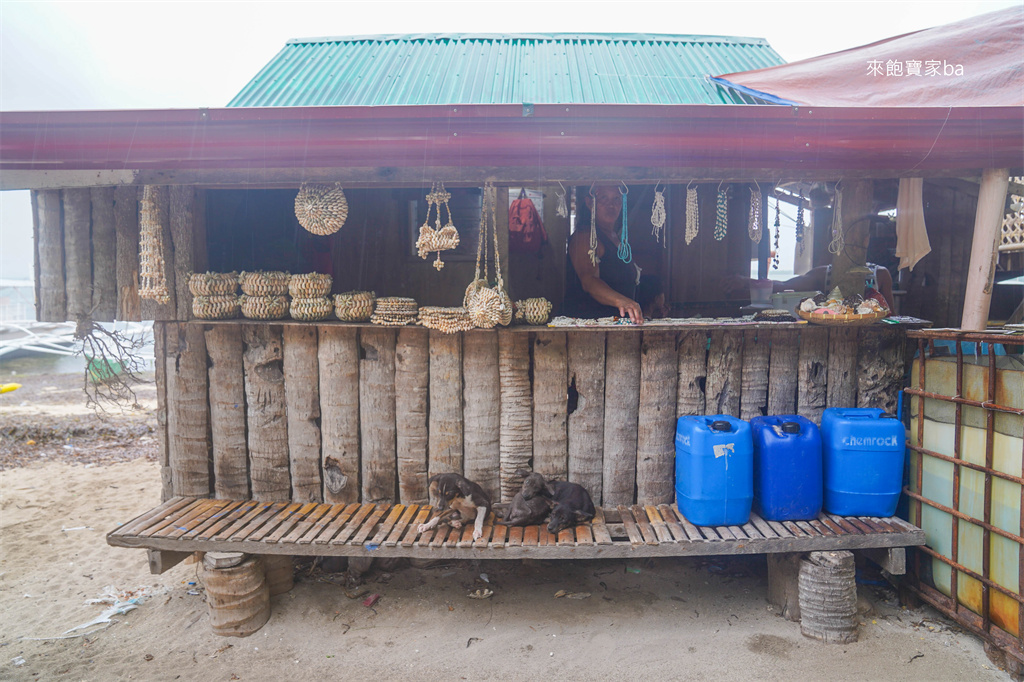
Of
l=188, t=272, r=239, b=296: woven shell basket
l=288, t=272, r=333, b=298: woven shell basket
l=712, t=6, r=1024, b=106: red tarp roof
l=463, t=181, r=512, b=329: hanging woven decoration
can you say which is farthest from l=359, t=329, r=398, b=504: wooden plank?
l=712, t=6, r=1024, b=106: red tarp roof

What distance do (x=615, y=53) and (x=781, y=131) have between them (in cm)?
393

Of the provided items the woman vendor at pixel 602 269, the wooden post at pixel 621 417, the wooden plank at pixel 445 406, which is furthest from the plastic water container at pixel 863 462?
the wooden plank at pixel 445 406

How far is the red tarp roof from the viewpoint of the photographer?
11.2ft

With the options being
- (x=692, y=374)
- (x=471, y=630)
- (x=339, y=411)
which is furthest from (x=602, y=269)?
(x=471, y=630)

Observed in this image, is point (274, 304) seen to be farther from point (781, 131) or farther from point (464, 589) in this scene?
point (781, 131)

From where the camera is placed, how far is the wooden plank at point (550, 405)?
4.11 meters

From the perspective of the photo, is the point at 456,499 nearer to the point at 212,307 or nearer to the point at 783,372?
the point at 212,307

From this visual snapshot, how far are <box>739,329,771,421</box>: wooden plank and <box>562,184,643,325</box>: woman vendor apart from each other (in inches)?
34.4

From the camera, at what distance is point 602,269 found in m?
5.75

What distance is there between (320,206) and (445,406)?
5.65 ft

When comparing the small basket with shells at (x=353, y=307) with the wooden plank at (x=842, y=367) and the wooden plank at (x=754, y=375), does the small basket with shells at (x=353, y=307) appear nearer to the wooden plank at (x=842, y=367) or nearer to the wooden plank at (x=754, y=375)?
the wooden plank at (x=754, y=375)

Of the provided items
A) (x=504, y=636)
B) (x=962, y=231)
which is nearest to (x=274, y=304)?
(x=504, y=636)

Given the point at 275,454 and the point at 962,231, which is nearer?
the point at 275,454

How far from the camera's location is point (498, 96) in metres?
5.29
